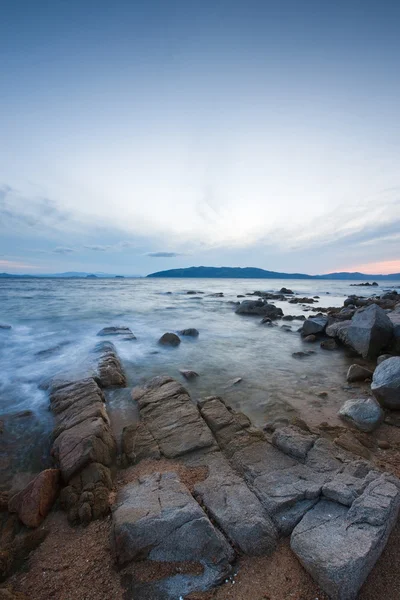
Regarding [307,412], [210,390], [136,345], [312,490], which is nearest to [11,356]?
[136,345]

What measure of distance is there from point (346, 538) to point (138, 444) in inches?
132

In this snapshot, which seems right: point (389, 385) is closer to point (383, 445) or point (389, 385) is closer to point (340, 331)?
point (383, 445)

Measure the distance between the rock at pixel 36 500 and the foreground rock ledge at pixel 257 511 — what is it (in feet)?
3.31

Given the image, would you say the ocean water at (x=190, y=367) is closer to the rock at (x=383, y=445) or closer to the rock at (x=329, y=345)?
the rock at (x=329, y=345)

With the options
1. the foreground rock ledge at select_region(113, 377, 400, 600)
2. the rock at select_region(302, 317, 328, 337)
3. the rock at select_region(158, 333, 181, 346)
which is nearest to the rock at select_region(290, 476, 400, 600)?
the foreground rock ledge at select_region(113, 377, 400, 600)

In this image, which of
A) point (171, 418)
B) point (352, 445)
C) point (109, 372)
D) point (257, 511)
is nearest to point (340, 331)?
point (352, 445)

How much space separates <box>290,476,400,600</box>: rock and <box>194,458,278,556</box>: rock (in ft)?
0.96

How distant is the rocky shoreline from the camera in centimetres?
271

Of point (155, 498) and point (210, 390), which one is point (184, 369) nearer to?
point (210, 390)

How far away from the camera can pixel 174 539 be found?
290cm

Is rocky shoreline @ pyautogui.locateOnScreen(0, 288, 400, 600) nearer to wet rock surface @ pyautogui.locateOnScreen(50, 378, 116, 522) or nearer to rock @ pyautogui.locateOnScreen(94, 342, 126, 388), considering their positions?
wet rock surface @ pyautogui.locateOnScreen(50, 378, 116, 522)

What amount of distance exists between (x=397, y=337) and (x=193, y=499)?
30.8 feet

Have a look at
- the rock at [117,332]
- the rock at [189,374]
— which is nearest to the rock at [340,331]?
the rock at [189,374]

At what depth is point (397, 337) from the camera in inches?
376
